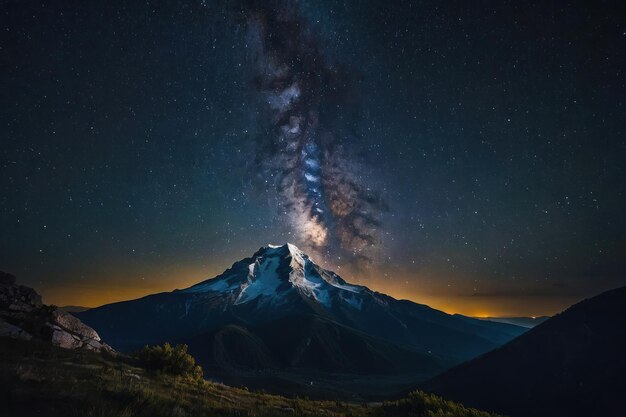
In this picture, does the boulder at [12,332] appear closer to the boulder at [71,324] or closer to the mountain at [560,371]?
the boulder at [71,324]

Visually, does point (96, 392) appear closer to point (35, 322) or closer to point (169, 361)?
point (169, 361)

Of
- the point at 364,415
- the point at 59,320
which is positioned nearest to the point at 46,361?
the point at 59,320

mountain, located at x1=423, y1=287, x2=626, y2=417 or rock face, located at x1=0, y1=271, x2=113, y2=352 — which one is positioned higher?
rock face, located at x1=0, y1=271, x2=113, y2=352

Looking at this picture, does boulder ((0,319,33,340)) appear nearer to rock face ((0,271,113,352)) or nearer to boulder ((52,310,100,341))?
rock face ((0,271,113,352))

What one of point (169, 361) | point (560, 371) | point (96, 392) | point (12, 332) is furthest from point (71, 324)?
point (560, 371)

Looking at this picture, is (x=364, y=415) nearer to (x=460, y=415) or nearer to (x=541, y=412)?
(x=460, y=415)

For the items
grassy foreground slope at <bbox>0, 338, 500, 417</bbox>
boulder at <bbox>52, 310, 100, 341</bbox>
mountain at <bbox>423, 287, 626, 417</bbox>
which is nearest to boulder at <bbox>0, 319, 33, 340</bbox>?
grassy foreground slope at <bbox>0, 338, 500, 417</bbox>
